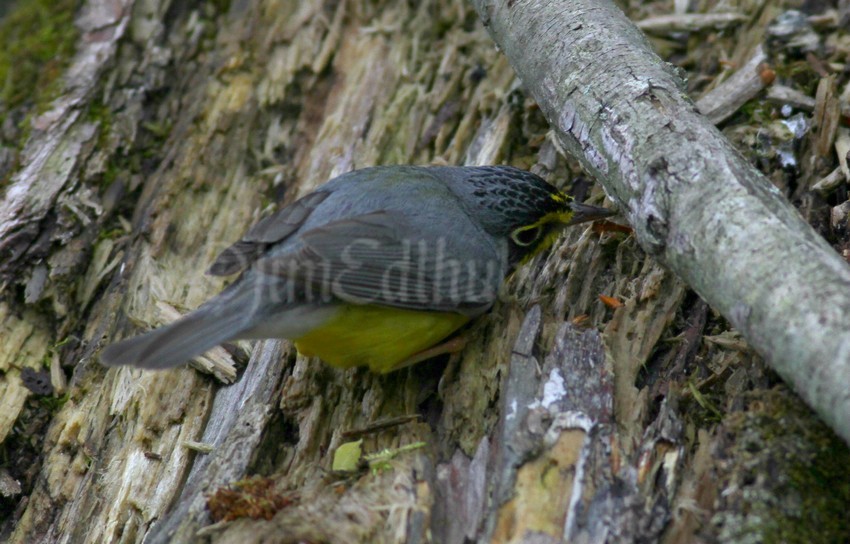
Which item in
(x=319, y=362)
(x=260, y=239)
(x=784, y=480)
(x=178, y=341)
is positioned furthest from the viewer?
(x=319, y=362)

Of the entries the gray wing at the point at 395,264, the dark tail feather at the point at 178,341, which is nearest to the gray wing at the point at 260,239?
the gray wing at the point at 395,264

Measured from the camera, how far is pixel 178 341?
4.34m

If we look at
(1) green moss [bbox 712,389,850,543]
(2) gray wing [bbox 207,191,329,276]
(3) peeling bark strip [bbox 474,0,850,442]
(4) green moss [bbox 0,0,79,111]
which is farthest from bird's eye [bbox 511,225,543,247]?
(4) green moss [bbox 0,0,79,111]

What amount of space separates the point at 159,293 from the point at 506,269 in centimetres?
225

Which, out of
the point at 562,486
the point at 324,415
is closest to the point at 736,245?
the point at 562,486

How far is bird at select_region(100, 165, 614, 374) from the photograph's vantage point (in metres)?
→ 4.56

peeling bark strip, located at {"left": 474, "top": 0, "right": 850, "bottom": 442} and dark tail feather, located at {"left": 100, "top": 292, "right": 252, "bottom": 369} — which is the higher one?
peeling bark strip, located at {"left": 474, "top": 0, "right": 850, "bottom": 442}

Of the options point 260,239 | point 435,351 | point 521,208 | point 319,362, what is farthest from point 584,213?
point 260,239

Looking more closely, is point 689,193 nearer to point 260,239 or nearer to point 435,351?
point 435,351

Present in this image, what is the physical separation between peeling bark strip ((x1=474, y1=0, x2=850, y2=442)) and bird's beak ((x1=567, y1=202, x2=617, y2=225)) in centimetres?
47

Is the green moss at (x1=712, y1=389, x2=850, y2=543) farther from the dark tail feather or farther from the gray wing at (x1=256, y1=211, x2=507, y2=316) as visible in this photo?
the dark tail feather

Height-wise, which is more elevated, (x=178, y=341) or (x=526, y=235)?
(x=178, y=341)

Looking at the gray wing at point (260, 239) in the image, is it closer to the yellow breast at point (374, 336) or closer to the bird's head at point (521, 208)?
the yellow breast at point (374, 336)

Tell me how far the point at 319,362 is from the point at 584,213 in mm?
1830
